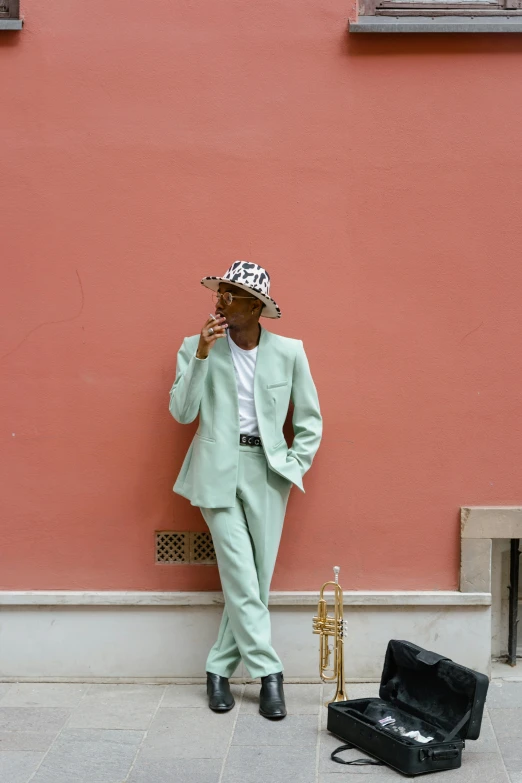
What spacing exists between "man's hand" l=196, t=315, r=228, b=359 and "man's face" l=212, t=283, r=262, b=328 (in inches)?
7.3

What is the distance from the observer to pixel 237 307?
5059mm

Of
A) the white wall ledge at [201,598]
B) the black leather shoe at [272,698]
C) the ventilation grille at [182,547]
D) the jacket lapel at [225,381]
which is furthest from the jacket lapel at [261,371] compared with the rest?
the black leather shoe at [272,698]

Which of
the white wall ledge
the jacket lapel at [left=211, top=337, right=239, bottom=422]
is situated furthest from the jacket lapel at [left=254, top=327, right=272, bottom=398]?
the white wall ledge

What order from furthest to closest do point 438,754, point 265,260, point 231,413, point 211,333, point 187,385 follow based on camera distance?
point 265,260 < point 231,413 < point 187,385 < point 211,333 < point 438,754

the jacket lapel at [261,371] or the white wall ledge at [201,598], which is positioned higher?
the jacket lapel at [261,371]

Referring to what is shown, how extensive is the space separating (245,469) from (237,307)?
78cm

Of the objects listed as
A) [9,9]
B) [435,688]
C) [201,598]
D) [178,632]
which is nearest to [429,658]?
[435,688]

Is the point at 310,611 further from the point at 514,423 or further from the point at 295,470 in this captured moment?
the point at 514,423

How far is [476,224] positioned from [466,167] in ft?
0.95

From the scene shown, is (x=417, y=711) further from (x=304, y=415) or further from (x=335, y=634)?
(x=304, y=415)

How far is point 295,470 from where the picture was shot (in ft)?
17.0

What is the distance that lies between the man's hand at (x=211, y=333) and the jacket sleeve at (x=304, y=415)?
531 mm

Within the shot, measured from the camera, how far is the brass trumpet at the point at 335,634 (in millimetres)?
5055

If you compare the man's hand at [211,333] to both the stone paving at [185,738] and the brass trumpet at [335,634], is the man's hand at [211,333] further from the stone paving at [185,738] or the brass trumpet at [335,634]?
the stone paving at [185,738]
